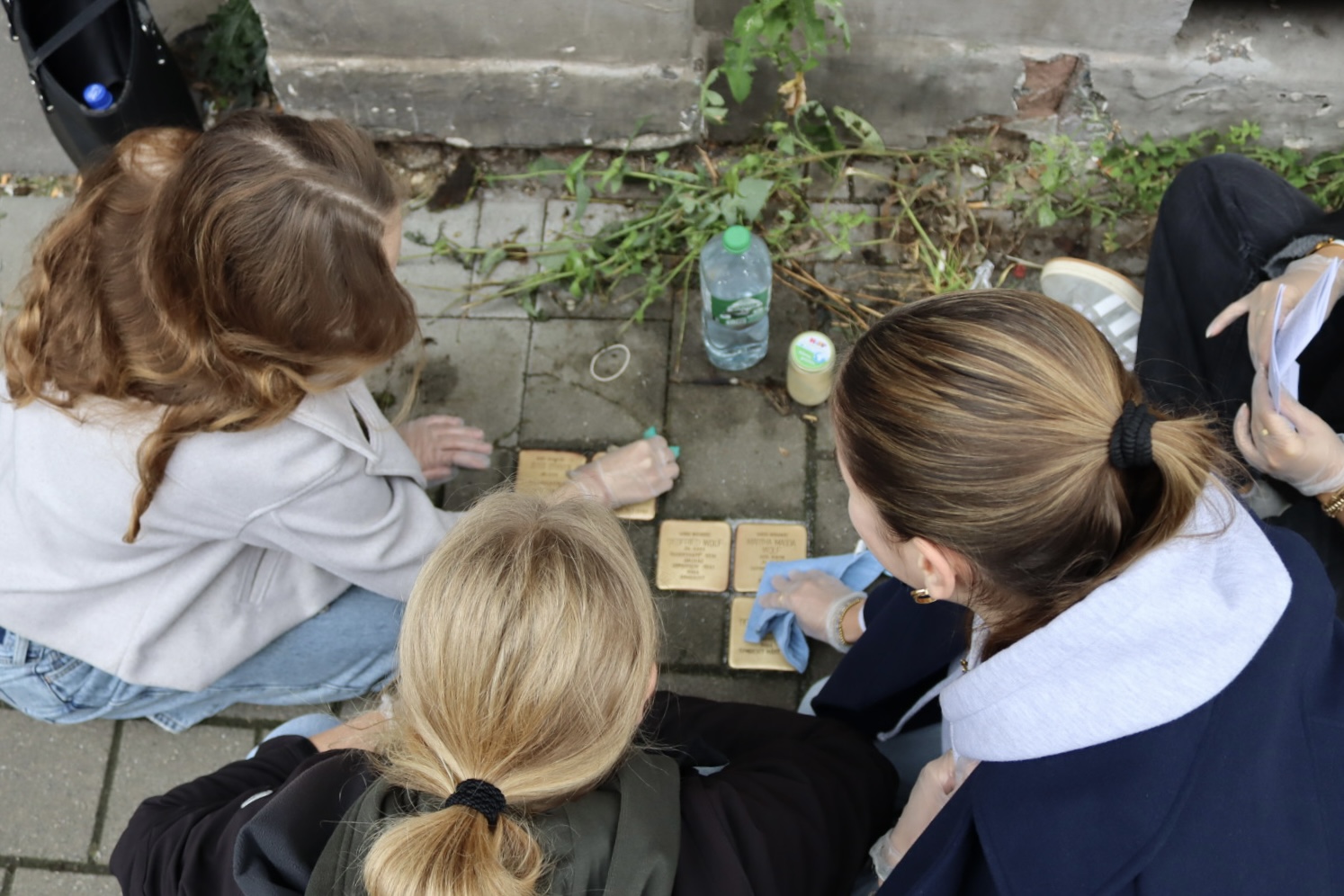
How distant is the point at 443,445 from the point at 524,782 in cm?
145

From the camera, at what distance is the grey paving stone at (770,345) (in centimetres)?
276

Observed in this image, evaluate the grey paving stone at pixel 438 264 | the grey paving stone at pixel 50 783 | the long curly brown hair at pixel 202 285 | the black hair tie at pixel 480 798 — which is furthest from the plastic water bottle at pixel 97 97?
the black hair tie at pixel 480 798

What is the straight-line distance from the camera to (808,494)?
261 centimetres

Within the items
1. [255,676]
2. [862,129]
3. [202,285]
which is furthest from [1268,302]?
[255,676]

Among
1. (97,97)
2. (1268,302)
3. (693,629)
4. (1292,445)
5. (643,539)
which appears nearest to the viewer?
(1292,445)

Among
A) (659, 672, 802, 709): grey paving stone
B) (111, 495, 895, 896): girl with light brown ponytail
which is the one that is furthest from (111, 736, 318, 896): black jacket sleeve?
(659, 672, 802, 709): grey paving stone

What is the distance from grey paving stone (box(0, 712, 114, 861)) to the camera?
2359mm

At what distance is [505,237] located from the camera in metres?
3.00

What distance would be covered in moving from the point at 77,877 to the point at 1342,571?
301 centimetres

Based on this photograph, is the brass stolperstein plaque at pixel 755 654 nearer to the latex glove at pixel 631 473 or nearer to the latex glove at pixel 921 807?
the latex glove at pixel 631 473

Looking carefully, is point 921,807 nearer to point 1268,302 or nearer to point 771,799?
point 771,799

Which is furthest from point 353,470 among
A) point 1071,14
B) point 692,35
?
point 1071,14

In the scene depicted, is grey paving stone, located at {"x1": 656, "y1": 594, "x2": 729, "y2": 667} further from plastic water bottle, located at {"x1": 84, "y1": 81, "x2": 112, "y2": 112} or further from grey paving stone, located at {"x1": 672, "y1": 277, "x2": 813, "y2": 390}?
plastic water bottle, located at {"x1": 84, "y1": 81, "x2": 112, "y2": 112}

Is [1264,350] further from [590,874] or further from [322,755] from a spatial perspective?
[322,755]
